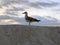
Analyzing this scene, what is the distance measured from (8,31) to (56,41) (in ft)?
3.75

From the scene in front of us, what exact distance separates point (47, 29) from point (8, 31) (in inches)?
37.8

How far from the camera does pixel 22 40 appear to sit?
5871 mm

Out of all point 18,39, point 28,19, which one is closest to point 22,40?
point 18,39

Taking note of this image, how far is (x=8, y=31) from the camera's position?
6141mm

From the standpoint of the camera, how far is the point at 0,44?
5691 millimetres

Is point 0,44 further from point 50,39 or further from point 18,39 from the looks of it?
point 50,39

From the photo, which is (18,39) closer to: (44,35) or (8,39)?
(8,39)

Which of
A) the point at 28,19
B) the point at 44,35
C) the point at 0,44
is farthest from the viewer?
the point at 28,19

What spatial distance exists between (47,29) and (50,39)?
1.39ft

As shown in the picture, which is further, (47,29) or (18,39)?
(47,29)

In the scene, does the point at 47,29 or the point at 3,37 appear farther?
the point at 47,29

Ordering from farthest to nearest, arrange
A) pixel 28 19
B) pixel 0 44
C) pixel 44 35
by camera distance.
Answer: pixel 28 19 → pixel 44 35 → pixel 0 44

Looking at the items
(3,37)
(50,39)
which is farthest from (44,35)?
(3,37)

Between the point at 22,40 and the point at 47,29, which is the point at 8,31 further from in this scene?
the point at 47,29
